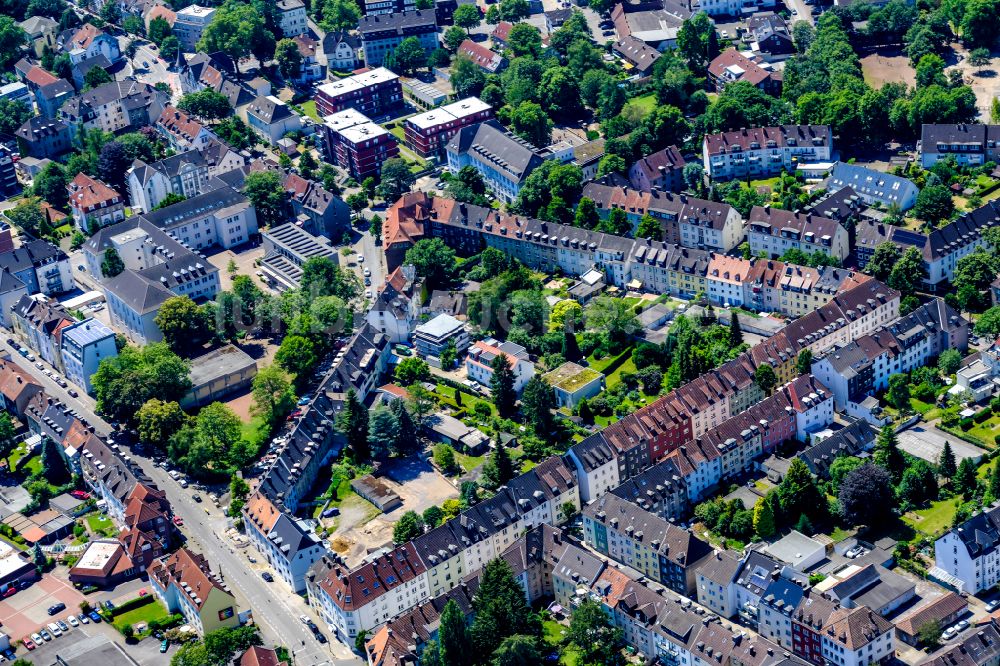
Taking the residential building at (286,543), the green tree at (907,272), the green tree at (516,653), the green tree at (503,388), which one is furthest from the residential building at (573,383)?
the green tree at (516,653)

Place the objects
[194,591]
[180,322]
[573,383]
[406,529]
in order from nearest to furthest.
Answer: [194,591]
[406,529]
[573,383]
[180,322]

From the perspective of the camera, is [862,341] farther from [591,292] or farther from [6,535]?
[6,535]

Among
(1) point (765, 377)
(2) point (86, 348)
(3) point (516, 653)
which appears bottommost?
(2) point (86, 348)

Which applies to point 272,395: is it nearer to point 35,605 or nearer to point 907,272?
point 35,605

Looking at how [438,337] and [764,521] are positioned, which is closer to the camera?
[764,521]

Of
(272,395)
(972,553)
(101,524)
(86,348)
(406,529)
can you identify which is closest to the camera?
(972,553)

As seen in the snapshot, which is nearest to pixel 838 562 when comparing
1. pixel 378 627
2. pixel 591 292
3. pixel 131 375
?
pixel 378 627

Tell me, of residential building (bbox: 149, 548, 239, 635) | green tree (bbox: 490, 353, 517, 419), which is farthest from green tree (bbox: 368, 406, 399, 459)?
residential building (bbox: 149, 548, 239, 635)

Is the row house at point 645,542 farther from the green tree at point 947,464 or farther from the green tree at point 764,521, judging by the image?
the green tree at point 947,464

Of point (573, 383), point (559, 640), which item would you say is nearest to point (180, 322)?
point (573, 383)
